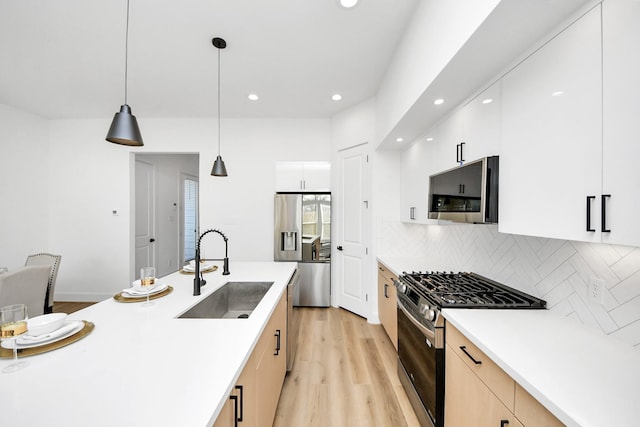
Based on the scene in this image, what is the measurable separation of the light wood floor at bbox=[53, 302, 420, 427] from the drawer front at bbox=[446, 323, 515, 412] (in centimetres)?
84

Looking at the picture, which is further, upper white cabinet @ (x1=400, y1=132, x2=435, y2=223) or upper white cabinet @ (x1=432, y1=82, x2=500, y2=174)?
upper white cabinet @ (x1=400, y1=132, x2=435, y2=223)

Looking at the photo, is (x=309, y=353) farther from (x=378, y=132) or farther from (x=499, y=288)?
(x=378, y=132)

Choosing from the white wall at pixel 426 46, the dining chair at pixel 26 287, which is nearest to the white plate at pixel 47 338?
the dining chair at pixel 26 287

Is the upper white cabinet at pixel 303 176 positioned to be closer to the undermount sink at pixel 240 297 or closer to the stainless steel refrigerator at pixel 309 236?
the stainless steel refrigerator at pixel 309 236

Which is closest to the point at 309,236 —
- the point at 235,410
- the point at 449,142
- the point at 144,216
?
the point at 449,142

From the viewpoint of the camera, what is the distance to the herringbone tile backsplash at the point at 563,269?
3.56 ft

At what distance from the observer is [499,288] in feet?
5.77

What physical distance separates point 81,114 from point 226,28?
3432 millimetres

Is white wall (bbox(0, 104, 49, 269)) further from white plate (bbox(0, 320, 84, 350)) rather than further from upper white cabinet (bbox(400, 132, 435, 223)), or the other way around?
upper white cabinet (bbox(400, 132, 435, 223))

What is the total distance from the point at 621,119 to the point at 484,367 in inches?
40.6

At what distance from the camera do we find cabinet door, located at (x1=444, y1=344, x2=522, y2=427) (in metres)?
1.02

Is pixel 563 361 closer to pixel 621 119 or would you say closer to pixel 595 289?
pixel 595 289

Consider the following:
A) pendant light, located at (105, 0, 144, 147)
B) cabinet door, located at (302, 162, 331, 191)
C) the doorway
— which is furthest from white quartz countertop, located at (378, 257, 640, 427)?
the doorway

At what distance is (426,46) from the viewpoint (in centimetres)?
160
